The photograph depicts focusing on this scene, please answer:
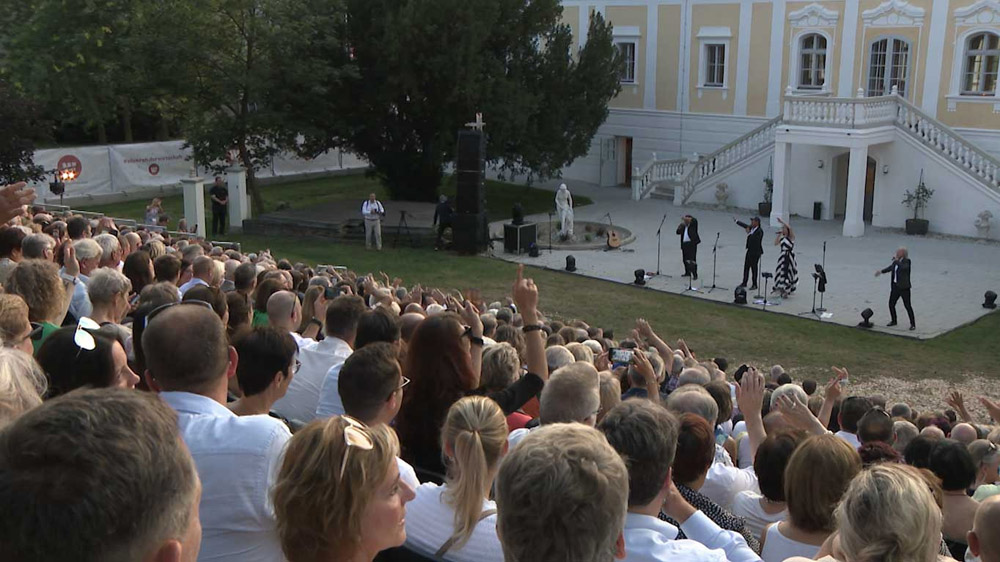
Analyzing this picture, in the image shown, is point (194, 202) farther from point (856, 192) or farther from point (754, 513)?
point (754, 513)

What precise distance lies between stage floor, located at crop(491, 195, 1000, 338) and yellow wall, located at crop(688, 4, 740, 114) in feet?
15.8

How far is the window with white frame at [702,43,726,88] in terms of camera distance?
3388 centimetres

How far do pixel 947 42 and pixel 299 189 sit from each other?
2099 cm

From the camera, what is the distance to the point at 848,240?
26.7 metres

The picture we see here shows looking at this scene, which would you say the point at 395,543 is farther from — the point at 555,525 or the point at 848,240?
the point at 848,240

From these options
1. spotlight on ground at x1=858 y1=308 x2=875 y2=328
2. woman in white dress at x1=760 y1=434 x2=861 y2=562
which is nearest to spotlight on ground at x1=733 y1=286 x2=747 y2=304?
spotlight on ground at x1=858 y1=308 x2=875 y2=328

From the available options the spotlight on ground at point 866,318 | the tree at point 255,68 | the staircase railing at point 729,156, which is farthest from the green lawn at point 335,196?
the spotlight on ground at point 866,318

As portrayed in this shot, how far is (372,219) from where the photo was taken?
83.1 feet

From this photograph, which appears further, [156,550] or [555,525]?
[555,525]

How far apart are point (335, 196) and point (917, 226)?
17.8 meters

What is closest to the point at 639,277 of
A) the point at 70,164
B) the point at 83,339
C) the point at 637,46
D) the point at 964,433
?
the point at 964,433

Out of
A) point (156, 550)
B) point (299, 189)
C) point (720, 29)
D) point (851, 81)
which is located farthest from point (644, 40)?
point (156, 550)

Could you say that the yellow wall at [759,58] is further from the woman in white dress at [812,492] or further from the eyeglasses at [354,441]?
the eyeglasses at [354,441]

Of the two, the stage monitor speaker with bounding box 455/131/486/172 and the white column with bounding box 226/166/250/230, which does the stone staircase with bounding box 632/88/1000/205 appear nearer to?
the stage monitor speaker with bounding box 455/131/486/172
